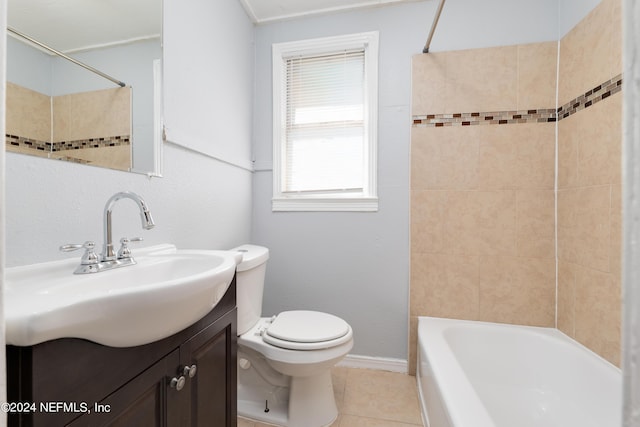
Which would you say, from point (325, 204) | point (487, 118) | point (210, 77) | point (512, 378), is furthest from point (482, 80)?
point (512, 378)

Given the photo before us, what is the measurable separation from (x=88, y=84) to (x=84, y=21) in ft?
0.65

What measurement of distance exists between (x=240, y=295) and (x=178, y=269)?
424 mm

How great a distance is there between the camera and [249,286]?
138 centimetres

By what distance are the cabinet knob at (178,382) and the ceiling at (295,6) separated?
2.01 metres

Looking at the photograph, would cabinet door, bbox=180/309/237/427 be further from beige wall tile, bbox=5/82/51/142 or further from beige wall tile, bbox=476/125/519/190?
beige wall tile, bbox=476/125/519/190

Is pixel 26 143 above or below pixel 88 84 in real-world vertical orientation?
below

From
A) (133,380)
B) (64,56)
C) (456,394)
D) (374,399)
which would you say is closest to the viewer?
(133,380)

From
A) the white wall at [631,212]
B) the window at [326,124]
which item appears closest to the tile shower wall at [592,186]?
the window at [326,124]

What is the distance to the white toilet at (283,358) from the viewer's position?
124cm

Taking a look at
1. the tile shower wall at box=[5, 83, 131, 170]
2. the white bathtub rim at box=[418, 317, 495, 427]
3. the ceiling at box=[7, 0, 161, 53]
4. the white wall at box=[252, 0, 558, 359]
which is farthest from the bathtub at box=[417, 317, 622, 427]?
the ceiling at box=[7, 0, 161, 53]

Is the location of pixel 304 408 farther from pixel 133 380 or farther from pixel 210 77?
pixel 210 77

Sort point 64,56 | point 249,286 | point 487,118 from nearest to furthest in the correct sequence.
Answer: point 64,56
point 249,286
point 487,118

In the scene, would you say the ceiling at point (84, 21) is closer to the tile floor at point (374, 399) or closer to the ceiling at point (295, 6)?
the ceiling at point (295, 6)

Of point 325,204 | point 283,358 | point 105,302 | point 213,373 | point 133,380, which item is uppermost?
point 325,204
